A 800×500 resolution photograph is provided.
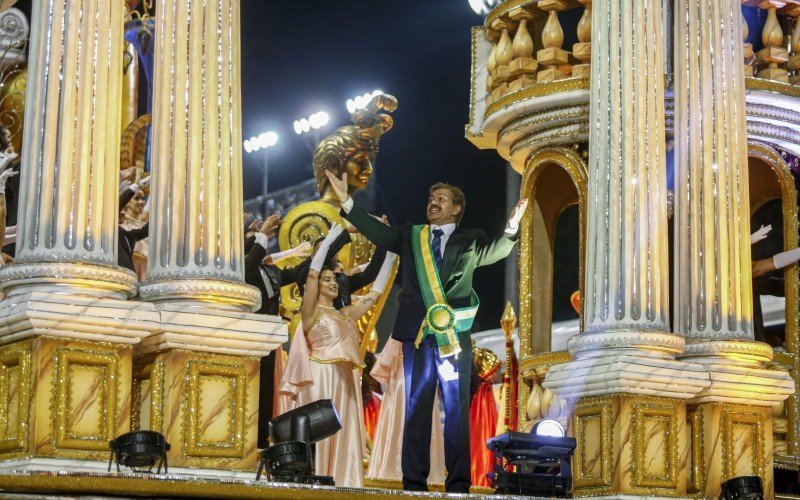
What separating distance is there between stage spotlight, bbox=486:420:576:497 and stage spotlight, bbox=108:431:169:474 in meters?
2.09

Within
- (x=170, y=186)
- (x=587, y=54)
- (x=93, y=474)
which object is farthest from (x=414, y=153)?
(x=93, y=474)

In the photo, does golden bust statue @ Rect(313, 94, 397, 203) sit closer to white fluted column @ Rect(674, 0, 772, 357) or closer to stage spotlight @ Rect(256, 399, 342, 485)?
white fluted column @ Rect(674, 0, 772, 357)

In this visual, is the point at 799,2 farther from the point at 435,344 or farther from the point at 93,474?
the point at 93,474

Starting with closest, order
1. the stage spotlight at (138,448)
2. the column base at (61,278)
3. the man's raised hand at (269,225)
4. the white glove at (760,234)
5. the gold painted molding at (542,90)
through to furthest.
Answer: the stage spotlight at (138,448), the column base at (61,278), the man's raised hand at (269,225), the gold painted molding at (542,90), the white glove at (760,234)

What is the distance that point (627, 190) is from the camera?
10094 millimetres

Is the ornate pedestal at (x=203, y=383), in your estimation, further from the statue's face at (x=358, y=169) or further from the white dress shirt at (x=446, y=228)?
the statue's face at (x=358, y=169)

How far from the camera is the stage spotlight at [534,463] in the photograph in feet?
29.0

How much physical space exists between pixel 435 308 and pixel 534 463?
3.94 feet

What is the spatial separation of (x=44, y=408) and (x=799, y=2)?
635 centimetres

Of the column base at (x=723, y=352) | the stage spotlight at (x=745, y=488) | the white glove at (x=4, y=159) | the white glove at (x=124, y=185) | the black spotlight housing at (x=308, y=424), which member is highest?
the white glove at (x=124, y=185)

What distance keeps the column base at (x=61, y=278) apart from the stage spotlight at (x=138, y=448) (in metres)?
1.02

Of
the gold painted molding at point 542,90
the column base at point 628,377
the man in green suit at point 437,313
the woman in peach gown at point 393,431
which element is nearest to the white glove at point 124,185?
the man in green suit at point 437,313

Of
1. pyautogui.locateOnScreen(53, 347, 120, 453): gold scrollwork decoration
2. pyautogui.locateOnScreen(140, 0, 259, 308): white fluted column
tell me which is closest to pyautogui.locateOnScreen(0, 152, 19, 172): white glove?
pyautogui.locateOnScreen(140, 0, 259, 308): white fluted column

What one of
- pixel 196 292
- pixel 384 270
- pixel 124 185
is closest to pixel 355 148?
pixel 384 270
